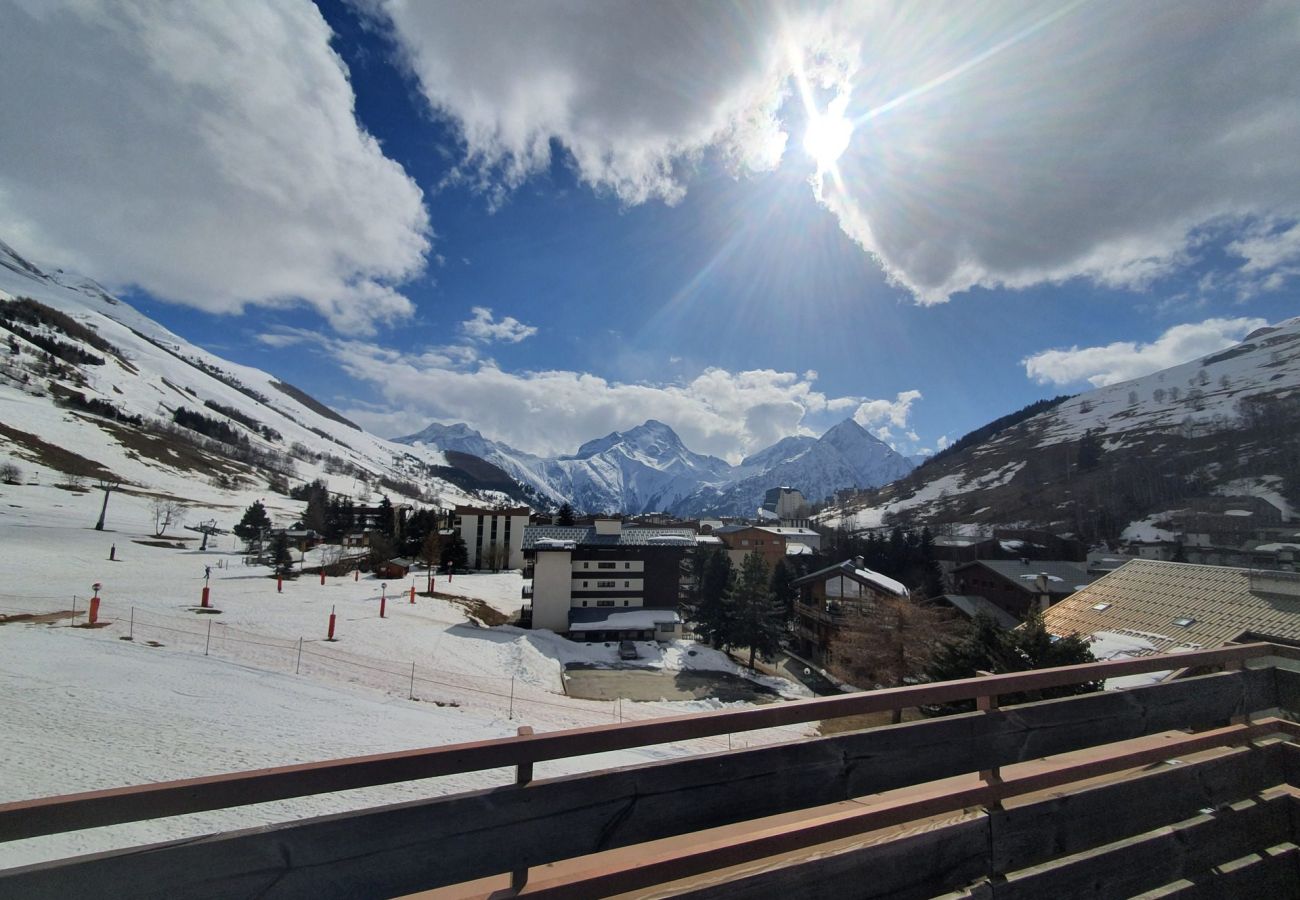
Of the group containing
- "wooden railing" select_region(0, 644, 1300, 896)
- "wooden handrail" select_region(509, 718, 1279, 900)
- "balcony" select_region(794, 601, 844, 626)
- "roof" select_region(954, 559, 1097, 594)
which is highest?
"wooden railing" select_region(0, 644, 1300, 896)

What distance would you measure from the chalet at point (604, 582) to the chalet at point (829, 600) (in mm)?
9661

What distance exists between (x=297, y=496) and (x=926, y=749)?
145 m

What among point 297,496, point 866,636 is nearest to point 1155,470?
point 866,636

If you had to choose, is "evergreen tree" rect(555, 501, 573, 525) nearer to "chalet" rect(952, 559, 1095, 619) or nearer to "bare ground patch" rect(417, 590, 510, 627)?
"bare ground patch" rect(417, 590, 510, 627)

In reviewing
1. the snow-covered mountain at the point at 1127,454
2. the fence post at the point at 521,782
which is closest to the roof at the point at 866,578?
the fence post at the point at 521,782

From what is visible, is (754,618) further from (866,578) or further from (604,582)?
(604,582)

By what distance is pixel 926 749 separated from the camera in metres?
2.61

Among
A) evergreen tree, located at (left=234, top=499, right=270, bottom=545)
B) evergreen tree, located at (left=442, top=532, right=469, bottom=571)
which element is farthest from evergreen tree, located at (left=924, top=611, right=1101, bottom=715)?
evergreen tree, located at (left=234, top=499, right=270, bottom=545)

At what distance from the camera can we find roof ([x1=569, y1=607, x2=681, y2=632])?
3653 centimetres

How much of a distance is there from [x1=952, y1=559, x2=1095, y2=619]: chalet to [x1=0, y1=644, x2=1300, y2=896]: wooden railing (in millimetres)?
43655

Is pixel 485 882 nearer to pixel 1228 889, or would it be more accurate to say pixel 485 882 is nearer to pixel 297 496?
pixel 1228 889

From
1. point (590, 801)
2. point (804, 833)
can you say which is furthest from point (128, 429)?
point (804, 833)

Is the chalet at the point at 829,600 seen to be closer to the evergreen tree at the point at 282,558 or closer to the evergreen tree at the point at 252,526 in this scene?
the evergreen tree at the point at 282,558

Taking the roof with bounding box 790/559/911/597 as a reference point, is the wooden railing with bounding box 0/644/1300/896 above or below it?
above
